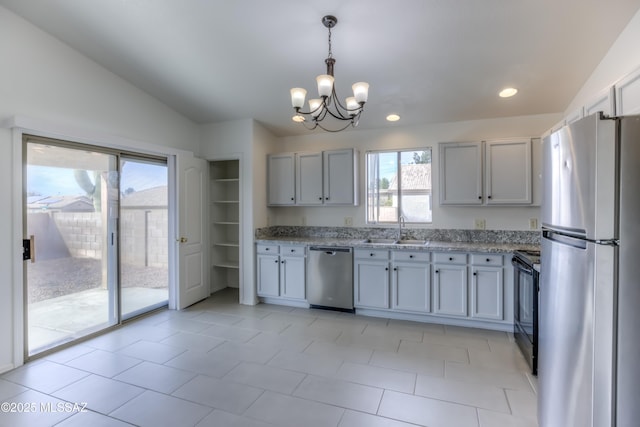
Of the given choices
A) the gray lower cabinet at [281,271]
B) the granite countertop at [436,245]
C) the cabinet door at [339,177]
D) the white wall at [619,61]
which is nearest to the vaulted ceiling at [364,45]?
the white wall at [619,61]

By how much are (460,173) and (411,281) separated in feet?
4.63

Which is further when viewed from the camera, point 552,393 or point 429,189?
point 429,189

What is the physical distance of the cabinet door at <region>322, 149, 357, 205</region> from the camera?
13.8 feet

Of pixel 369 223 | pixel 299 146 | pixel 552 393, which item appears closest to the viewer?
pixel 552 393

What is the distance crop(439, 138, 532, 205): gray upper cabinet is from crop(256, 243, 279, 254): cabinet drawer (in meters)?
2.21

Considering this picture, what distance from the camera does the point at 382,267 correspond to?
377cm

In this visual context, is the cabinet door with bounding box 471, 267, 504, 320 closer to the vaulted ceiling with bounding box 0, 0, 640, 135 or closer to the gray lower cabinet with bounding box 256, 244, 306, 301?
the vaulted ceiling with bounding box 0, 0, 640, 135

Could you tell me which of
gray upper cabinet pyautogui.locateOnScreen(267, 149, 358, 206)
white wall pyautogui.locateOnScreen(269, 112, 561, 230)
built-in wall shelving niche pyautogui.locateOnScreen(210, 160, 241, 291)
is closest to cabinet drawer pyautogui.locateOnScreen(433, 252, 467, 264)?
white wall pyautogui.locateOnScreen(269, 112, 561, 230)

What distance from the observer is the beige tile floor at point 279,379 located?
80.6 inches

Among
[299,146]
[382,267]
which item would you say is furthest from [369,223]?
[299,146]

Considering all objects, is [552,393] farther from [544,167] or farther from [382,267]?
[382,267]

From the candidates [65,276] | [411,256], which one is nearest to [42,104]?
[65,276]

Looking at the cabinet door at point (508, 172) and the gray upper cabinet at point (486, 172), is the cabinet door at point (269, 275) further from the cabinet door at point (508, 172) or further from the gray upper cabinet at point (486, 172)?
the cabinet door at point (508, 172)

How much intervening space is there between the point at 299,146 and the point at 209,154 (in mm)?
1323
